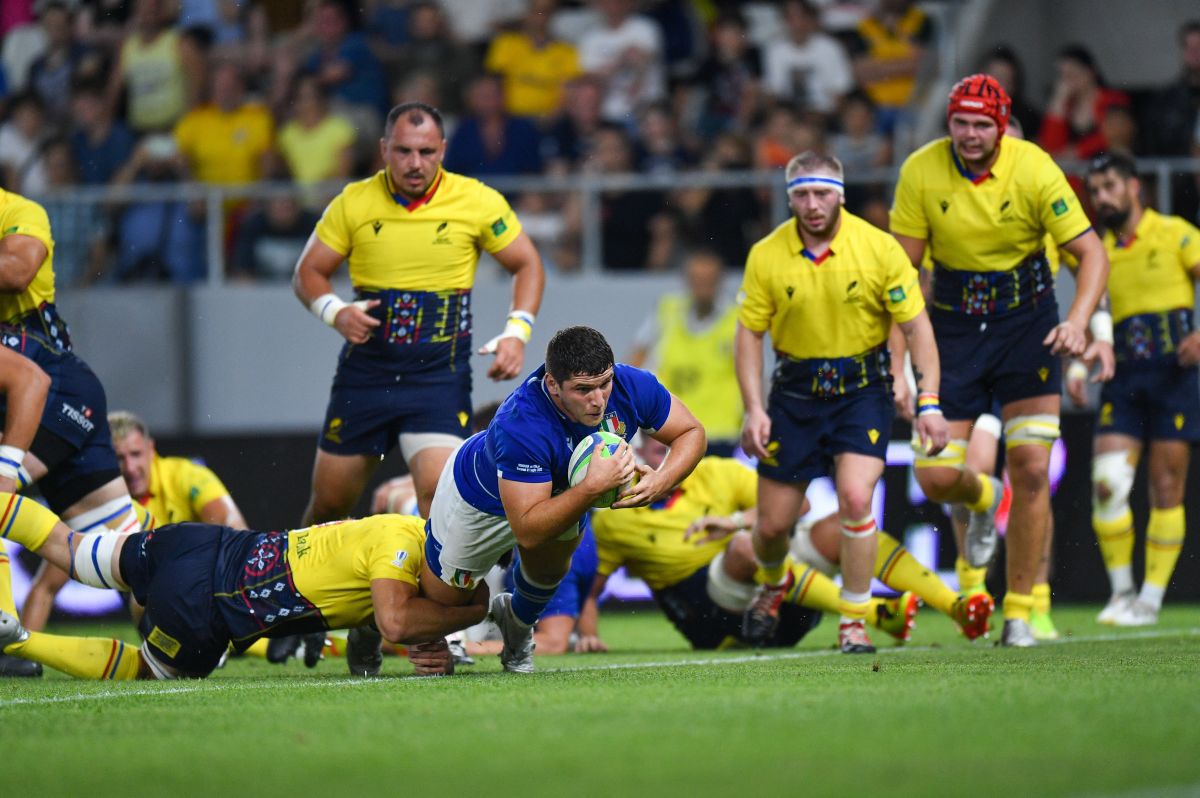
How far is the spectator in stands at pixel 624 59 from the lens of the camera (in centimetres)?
1536

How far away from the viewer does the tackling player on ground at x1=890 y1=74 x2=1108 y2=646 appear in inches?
339

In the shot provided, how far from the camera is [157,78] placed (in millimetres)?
16000

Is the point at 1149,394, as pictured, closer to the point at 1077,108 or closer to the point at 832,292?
the point at 1077,108

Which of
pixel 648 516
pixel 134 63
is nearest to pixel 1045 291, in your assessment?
pixel 648 516

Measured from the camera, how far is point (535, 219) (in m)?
13.6

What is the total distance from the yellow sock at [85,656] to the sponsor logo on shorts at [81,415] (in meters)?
1.23

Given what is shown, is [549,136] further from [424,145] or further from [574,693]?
[574,693]

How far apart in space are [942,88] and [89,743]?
10.6 m

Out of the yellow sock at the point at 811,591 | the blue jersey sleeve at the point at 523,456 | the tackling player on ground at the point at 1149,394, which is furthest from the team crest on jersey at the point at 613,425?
the tackling player on ground at the point at 1149,394

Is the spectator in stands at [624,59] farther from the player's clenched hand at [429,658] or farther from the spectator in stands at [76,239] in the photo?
the player's clenched hand at [429,658]

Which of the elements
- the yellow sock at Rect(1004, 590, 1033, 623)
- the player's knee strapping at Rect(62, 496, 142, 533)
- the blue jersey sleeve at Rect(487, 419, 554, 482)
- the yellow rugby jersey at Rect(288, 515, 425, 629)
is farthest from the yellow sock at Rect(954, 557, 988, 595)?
the player's knee strapping at Rect(62, 496, 142, 533)

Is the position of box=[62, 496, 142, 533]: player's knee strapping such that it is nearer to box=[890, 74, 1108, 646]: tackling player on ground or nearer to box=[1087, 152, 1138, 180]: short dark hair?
box=[890, 74, 1108, 646]: tackling player on ground

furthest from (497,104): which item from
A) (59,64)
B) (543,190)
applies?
(59,64)

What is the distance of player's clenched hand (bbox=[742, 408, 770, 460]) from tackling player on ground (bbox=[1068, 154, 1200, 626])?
3347mm
